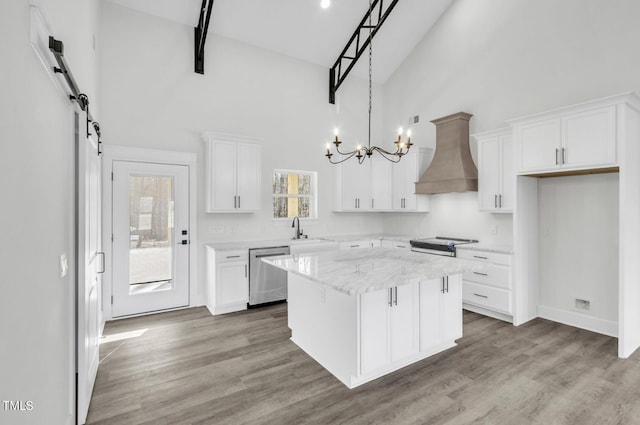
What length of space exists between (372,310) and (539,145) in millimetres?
2846

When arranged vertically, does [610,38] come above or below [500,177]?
above

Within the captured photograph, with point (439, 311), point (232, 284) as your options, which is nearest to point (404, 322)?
point (439, 311)

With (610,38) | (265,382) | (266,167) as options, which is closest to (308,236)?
(266,167)

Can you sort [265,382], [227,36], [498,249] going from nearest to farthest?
1. [265,382]
2. [498,249]
3. [227,36]

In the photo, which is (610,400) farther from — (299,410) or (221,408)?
(221,408)

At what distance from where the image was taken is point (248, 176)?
4.84 metres

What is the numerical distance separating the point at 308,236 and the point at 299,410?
3569 millimetres

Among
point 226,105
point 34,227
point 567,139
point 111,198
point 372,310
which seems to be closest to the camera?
point 34,227

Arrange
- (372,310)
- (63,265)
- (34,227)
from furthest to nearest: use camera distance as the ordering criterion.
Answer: (372,310) → (63,265) → (34,227)

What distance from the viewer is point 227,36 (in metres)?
4.99

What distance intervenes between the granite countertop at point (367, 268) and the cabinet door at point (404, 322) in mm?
222

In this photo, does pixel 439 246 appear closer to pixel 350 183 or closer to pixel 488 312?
pixel 488 312

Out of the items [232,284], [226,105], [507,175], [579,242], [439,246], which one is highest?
[226,105]

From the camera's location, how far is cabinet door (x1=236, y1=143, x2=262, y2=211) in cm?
478
